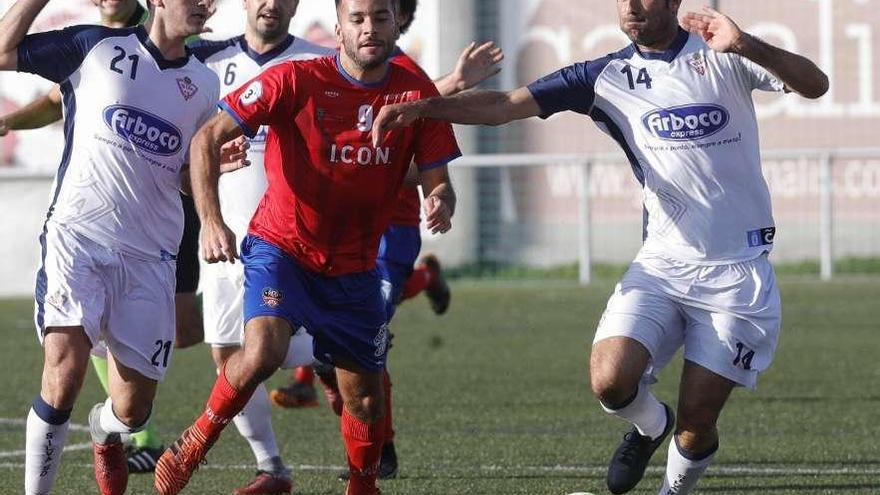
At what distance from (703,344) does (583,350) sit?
681 centimetres

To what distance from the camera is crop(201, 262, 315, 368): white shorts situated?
25.0 ft

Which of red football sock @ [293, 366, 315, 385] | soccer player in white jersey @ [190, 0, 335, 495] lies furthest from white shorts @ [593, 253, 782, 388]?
red football sock @ [293, 366, 315, 385]

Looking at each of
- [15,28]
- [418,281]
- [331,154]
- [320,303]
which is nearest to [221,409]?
[320,303]

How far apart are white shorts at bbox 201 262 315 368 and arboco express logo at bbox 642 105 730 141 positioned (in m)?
2.04

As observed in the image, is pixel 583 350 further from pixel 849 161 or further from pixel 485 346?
pixel 849 161

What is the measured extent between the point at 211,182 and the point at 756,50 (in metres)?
2.01

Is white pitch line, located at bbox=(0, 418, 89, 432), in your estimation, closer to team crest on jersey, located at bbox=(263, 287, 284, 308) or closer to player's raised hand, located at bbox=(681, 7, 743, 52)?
team crest on jersey, located at bbox=(263, 287, 284, 308)

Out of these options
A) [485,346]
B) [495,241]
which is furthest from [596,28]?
[485,346]

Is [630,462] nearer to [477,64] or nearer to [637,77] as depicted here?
[637,77]

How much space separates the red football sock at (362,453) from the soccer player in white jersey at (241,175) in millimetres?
922

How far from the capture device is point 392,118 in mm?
6059

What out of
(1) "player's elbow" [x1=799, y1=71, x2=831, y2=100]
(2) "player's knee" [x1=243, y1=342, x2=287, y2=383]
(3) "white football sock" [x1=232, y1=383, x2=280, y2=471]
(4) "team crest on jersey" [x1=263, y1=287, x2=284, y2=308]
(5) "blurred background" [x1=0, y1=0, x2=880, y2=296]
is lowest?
(5) "blurred background" [x1=0, y1=0, x2=880, y2=296]

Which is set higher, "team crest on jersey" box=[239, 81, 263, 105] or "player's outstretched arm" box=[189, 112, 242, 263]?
"team crest on jersey" box=[239, 81, 263, 105]

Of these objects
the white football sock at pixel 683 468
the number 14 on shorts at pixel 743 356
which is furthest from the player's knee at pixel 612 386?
the number 14 on shorts at pixel 743 356
